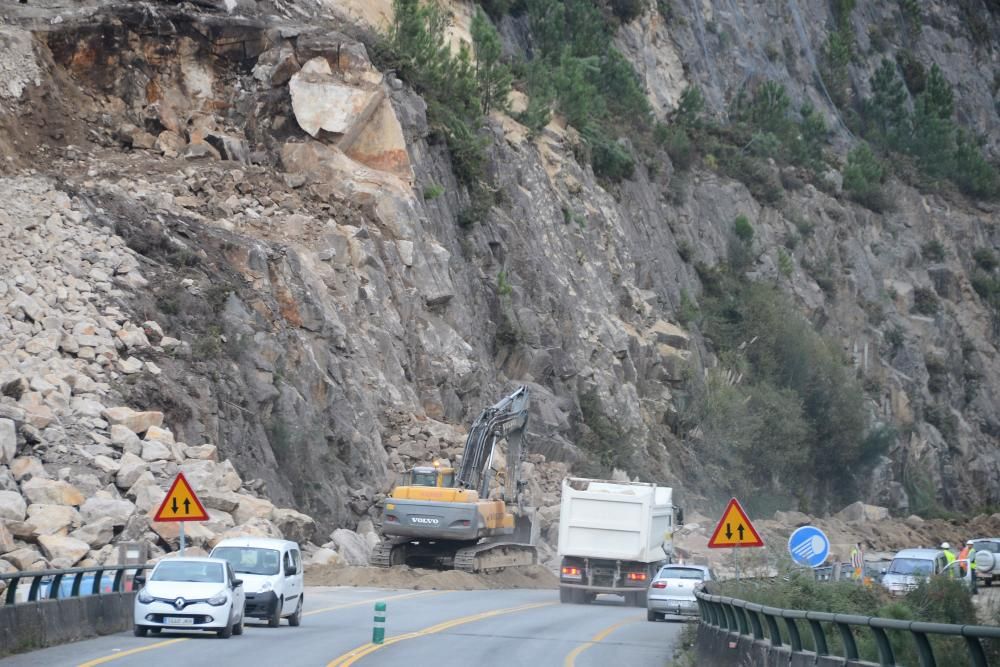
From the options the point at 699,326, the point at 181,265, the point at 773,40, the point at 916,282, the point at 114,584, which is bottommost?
the point at 114,584

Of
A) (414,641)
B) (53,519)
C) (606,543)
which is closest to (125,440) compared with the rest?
(53,519)

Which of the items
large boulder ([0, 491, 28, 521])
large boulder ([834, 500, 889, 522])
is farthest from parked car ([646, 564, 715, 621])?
large boulder ([834, 500, 889, 522])

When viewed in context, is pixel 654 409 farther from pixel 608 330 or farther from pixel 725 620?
pixel 725 620

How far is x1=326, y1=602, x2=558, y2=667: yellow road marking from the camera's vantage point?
17.8 meters

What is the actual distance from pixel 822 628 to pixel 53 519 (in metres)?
16.9

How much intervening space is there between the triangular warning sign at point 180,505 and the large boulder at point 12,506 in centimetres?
525

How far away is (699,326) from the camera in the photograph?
68312 millimetres

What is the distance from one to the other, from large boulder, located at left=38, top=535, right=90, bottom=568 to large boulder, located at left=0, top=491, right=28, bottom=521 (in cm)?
85

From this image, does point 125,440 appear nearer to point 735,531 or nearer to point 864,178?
point 735,531

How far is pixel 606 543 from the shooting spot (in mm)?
33562

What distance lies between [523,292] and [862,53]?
188ft

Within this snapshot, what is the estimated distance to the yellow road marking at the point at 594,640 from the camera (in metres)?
19.3

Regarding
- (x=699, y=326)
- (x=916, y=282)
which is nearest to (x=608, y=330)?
(x=699, y=326)

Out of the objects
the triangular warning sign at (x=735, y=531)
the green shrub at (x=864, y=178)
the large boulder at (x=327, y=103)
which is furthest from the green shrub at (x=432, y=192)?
the green shrub at (x=864, y=178)
